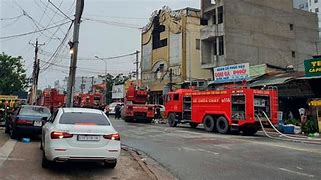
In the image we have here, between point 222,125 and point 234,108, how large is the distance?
1282 millimetres

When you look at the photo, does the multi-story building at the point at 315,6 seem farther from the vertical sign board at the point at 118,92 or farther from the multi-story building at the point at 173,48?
the multi-story building at the point at 173,48

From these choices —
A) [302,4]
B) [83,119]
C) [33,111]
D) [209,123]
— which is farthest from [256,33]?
[302,4]

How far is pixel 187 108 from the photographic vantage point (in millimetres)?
25406

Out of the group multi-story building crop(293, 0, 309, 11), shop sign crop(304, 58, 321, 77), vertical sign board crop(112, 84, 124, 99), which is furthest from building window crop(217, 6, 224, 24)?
multi-story building crop(293, 0, 309, 11)

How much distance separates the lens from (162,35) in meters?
48.6

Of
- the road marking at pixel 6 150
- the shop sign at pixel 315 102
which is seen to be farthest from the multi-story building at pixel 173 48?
the road marking at pixel 6 150

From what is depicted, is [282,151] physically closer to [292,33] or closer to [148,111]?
[148,111]

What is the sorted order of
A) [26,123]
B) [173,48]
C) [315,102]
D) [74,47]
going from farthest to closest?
[173,48] < [315,102] < [74,47] < [26,123]

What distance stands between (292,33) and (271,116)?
2964cm

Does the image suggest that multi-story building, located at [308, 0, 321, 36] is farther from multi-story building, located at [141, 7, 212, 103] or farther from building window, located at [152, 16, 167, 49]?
multi-story building, located at [141, 7, 212, 103]

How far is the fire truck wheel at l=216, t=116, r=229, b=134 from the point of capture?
21.1 m

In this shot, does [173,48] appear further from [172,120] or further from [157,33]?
[172,120]

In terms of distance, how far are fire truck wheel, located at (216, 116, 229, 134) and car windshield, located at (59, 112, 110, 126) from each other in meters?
12.9

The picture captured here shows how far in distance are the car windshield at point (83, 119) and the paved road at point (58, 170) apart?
113cm
